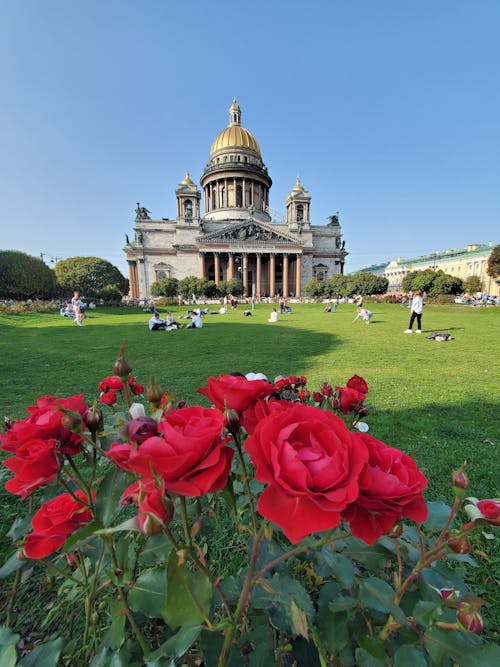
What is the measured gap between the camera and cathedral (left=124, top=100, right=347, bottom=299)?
41.8m

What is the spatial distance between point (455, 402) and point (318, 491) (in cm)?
450

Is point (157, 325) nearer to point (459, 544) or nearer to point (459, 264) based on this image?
point (459, 544)

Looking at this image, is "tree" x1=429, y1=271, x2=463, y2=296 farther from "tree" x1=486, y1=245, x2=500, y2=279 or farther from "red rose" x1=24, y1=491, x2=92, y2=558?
"red rose" x1=24, y1=491, x2=92, y2=558

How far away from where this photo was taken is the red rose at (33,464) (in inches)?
25.7

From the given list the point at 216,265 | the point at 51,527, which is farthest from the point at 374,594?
the point at 216,265

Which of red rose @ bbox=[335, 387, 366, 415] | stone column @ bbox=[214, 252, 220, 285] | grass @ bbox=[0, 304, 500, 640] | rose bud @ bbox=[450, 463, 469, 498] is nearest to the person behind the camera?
rose bud @ bbox=[450, 463, 469, 498]

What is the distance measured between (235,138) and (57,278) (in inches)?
1305

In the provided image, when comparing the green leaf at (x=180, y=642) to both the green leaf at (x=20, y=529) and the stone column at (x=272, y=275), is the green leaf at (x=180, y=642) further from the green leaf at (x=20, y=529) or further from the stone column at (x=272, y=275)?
the stone column at (x=272, y=275)

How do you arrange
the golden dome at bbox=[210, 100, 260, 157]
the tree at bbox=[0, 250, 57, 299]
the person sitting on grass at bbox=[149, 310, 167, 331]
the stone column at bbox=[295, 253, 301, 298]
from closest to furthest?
the person sitting on grass at bbox=[149, 310, 167, 331] → the tree at bbox=[0, 250, 57, 299] → the stone column at bbox=[295, 253, 301, 298] → the golden dome at bbox=[210, 100, 260, 157]

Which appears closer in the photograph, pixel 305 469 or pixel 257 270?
pixel 305 469

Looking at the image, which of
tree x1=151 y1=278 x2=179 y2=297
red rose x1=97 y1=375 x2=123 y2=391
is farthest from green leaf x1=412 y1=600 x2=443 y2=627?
tree x1=151 y1=278 x2=179 y2=297

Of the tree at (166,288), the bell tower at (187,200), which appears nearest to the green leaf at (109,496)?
the tree at (166,288)

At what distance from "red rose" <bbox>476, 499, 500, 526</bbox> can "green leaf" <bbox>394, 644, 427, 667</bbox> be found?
302mm

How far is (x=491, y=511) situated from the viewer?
2.12ft
